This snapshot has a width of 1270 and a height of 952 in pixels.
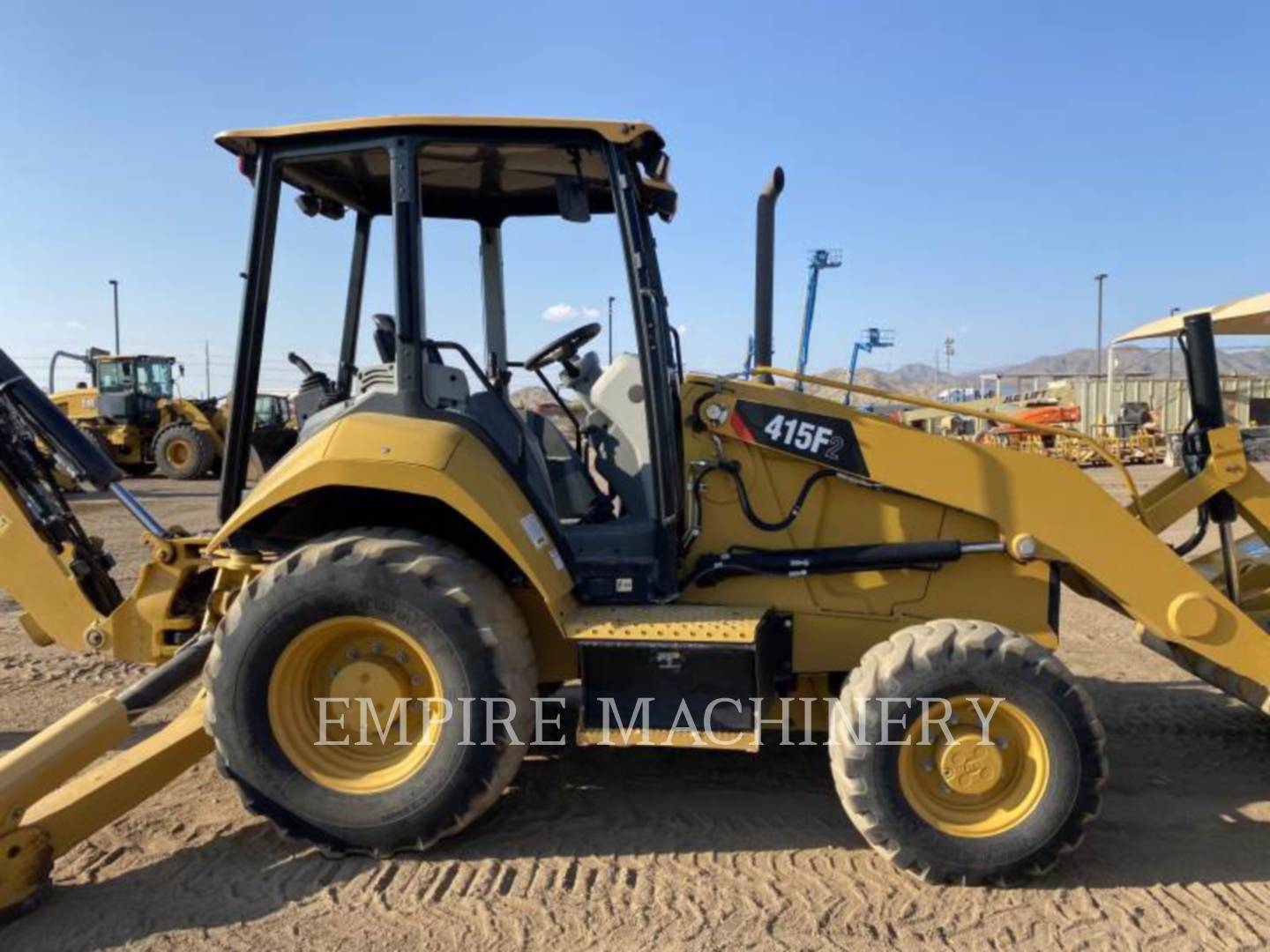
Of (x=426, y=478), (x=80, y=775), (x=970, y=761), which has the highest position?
(x=426, y=478)

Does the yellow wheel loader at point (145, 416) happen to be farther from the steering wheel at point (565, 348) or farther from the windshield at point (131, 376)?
the steering wheel at point (565, 348)

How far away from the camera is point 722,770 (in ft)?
14.0

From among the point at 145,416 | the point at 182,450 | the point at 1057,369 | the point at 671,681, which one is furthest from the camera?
the point at 1057,369

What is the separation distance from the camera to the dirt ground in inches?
118

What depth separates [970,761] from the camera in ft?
11.0

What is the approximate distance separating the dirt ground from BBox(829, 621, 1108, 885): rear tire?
0.15 meters

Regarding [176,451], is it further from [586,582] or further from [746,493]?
[746,493]

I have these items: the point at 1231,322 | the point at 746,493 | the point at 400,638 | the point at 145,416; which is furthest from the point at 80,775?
the point at 145,416

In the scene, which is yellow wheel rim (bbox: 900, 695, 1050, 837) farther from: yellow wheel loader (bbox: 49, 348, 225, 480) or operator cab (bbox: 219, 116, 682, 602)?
yellow wheel loader (bbox: 49, 348, 225, 480)

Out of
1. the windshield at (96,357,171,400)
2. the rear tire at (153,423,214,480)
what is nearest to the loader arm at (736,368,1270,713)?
the rear tire at (153,423,214,480)

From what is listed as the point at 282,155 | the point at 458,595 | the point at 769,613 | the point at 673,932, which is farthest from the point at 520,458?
the point at 673,932

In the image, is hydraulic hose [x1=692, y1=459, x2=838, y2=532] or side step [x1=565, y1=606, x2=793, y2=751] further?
hydraulic hose [x1=692, y1=459, x2=838, y2=532]

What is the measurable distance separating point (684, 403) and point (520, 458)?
2.31 feet

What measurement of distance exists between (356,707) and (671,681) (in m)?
1.20
